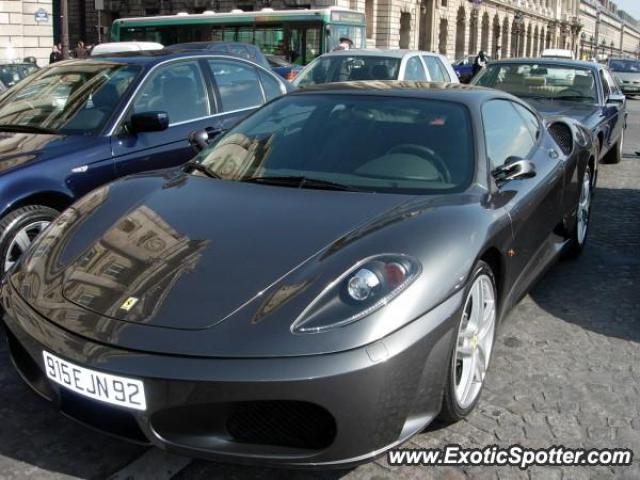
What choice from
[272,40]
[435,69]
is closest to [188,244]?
[435,69]

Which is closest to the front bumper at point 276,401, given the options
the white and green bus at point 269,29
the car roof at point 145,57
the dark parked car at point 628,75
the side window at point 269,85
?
the car roof at point 145,57

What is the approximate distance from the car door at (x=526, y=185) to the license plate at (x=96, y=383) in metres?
1.80

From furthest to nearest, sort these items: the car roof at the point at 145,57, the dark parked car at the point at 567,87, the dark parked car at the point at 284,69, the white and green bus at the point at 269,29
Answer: the white and green bus at the point at 269,29 → the dark parked car at the point at 284,69 → the dark parked car at the point at 567,87 → the car roof at the point at 145,57

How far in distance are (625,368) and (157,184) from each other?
2.43 m

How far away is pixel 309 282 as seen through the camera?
2414 mm

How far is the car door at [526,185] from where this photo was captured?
11.0ft

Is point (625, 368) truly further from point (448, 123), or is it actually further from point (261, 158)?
point (261, 158)

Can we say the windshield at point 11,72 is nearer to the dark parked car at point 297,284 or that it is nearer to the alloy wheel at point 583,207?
the dark parked car at point 297,284

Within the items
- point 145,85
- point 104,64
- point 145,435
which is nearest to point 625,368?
point 145,435

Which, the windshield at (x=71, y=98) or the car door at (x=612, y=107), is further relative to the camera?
the car door at (x=612, y=107)

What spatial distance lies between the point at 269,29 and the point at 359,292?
70.7 ft

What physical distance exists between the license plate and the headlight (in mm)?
526

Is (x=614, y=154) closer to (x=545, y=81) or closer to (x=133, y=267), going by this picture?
(x=545, y=81)

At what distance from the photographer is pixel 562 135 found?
4844 mm
